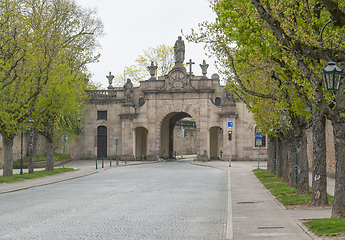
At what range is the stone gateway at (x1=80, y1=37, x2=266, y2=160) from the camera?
48438 mm

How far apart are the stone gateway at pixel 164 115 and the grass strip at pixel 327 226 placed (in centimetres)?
3664

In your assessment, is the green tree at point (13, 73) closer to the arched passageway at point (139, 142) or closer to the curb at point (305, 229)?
the curb at point (305, 229)

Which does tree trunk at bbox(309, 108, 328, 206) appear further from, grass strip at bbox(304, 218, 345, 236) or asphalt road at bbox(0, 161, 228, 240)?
grass strip at bbox(304, 218, 345, 236)

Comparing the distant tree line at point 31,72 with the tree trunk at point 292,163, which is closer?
the tree trunk at point 292,163

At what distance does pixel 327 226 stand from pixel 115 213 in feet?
19.4

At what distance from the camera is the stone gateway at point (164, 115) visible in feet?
159

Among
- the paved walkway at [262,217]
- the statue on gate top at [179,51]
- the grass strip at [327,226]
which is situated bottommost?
the paved walkway at [262,217]

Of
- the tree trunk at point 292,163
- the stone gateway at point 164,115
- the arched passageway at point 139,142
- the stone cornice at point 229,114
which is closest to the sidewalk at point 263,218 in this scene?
the tree trunk at point 292,163

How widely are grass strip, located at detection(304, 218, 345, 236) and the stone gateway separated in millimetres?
36643

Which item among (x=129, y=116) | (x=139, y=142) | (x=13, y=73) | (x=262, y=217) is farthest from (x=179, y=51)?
(x=262, y=217)

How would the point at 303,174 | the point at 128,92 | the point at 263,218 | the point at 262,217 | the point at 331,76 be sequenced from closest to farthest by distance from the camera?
the point at 331,76
the point at 263,218
the point at 262,217
the point at 303,174
the point at 128,92

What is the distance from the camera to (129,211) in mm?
13203

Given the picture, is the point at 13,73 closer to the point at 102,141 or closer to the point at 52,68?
the point at 52,68

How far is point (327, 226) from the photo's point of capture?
957 centimetres
